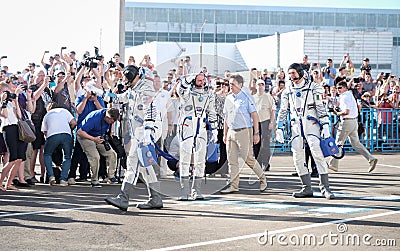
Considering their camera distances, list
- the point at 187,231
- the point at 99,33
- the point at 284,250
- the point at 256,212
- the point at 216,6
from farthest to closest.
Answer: the point at 216,6 → the point at 99,33 → the point at 256,212 → the point at 187,231 → the point at 284,250

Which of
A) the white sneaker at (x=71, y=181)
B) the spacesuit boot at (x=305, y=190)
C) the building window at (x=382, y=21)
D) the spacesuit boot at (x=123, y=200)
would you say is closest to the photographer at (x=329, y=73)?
the spacesuit boot at (x=305, y=190)

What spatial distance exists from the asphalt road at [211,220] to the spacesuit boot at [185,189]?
0.18m

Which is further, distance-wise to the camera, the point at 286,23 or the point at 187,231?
the point at 286,23

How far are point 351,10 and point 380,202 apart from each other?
5638cm

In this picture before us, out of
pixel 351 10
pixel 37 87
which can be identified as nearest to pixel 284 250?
pixel 37 87

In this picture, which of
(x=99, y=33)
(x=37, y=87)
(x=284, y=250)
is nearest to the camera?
(x=284, y=250)

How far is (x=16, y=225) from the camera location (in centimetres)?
898

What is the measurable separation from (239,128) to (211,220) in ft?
9.66

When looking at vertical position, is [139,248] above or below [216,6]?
below

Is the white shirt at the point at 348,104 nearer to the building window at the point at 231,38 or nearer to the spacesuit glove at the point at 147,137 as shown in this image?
the spacesuit glove at the point at 147,137

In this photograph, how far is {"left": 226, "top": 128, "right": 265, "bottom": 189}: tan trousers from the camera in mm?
12000

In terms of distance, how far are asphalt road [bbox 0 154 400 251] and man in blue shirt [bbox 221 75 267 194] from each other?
0.46 metres

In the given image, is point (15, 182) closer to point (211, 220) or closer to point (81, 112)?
point (81, 112)

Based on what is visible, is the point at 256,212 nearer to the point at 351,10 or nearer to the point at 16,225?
the point at 16,225
